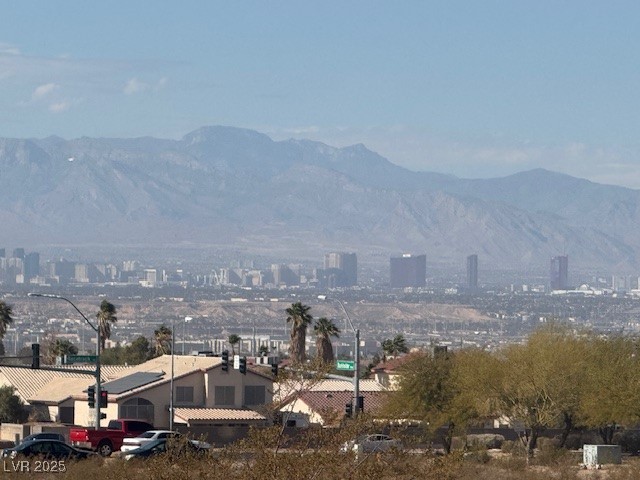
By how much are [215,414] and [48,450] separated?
2488 cm

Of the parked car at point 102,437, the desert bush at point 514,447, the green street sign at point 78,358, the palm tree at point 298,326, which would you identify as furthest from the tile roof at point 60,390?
the palm tree at point 298,326

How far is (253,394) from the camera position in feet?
268

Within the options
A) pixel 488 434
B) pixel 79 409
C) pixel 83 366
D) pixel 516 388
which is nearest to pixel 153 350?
pixel 83 366

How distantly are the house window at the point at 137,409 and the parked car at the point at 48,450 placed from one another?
21932 mm

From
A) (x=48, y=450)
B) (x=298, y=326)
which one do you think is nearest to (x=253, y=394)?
(x=48, y=450)

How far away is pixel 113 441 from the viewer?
62844 mm

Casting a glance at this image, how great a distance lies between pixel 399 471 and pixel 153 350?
94.7 m

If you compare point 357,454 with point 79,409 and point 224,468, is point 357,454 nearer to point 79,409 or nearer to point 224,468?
point 224,468

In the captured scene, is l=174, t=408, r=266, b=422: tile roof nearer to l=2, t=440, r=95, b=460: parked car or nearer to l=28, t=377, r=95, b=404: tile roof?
l=28, t=377, r=95, b=404: tile roof

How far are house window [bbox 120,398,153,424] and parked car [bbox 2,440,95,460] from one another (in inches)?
863

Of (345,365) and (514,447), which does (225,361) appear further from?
(514,447)

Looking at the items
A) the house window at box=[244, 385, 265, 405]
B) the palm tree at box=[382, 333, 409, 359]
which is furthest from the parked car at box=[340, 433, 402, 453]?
the palm tree at box=[382, 333, 409, 359]

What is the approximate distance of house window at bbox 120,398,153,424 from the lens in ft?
252

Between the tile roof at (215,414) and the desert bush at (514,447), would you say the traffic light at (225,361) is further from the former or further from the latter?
the desert bush at (514,447)
